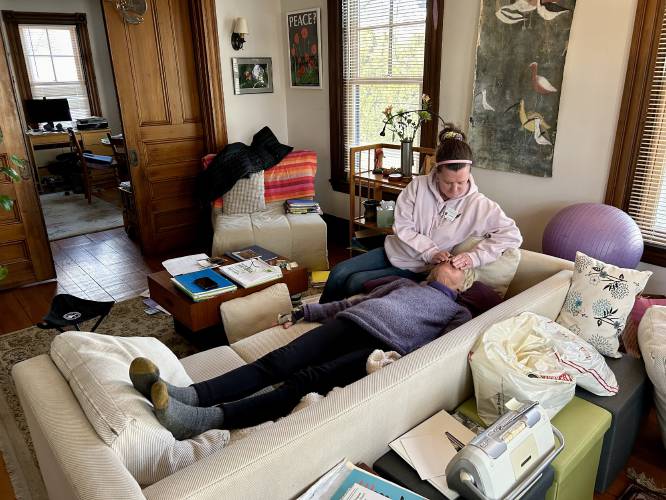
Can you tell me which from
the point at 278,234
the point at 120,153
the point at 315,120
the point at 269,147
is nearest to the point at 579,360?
the point at 278,234

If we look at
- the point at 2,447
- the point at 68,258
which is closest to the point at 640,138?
the point at 2,447

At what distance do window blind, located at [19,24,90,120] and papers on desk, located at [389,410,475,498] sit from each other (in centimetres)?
726

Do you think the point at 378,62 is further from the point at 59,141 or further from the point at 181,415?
the point at 59,141

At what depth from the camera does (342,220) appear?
183 inches

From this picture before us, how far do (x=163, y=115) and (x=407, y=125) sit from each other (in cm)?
207

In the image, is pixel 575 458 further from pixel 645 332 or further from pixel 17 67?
pixel 17 67

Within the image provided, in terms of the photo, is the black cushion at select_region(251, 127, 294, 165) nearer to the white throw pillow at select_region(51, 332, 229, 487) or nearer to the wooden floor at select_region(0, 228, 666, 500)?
the wooden floor at select_region(0, 228, 666, 500)

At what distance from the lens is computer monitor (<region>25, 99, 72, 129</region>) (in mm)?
6469

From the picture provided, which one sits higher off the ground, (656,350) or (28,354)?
(656,350)

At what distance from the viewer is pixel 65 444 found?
1.13 metres

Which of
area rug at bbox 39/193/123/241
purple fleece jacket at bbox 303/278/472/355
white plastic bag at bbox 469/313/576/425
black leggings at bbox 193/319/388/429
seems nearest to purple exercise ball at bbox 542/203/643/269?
purple fleece jacket at bbox 303/278/472/355

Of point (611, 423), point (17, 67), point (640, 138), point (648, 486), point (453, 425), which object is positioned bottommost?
point (648, 486)

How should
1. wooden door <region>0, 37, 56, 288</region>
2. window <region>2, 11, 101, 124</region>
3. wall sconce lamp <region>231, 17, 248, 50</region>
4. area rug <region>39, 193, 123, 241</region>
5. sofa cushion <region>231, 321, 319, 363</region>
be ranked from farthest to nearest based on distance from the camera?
window <region>2, 11, 101, 124</region> < area rug <region>39, 193, 123, 241</region> < wall sconce lamp <region>231, 17, 248, 50</region> < wooden door <region>0, 37, 56, 288</region> < sofa cushion <region>231, 321, 319, 363</region>

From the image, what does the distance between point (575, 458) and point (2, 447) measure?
2.20 metres
